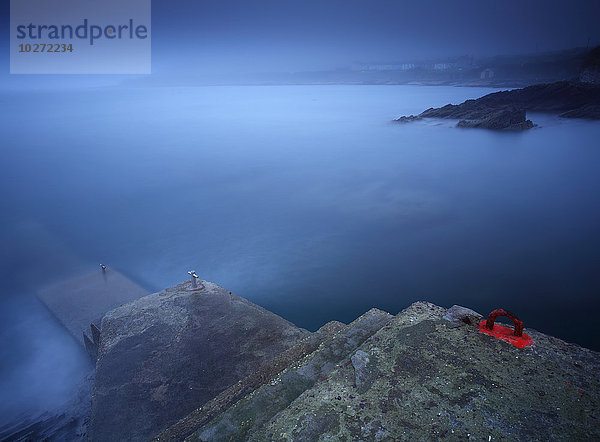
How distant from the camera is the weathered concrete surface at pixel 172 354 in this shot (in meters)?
3.38

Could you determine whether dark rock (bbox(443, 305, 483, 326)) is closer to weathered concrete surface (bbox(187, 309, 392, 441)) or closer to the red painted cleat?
the red painted cleat

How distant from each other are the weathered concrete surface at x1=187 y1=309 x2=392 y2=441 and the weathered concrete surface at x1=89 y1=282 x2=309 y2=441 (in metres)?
1.16

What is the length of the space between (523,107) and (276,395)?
32271mm

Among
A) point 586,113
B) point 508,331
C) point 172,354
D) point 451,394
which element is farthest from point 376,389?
point 586,113

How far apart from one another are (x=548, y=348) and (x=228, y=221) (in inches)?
470

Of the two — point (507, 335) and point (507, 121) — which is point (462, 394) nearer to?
point (507, 335)

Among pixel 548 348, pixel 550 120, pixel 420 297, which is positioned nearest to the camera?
pixel 548 348

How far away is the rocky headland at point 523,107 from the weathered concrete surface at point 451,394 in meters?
23.9

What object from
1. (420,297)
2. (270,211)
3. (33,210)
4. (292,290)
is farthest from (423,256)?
(33,210)

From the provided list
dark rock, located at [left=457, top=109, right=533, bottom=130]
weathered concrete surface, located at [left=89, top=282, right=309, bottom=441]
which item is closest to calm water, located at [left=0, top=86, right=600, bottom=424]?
dark rock, located at [left=457, top=109, right=533, bottom=130]

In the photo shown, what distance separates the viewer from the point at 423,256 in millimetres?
9938

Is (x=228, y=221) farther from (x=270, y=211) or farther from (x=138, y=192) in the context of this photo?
(x=138, y=192)

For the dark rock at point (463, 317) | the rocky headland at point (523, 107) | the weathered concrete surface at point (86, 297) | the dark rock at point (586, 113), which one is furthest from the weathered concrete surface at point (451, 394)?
the dark rock at point (586, 113)

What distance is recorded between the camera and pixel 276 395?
2562 millimetres
